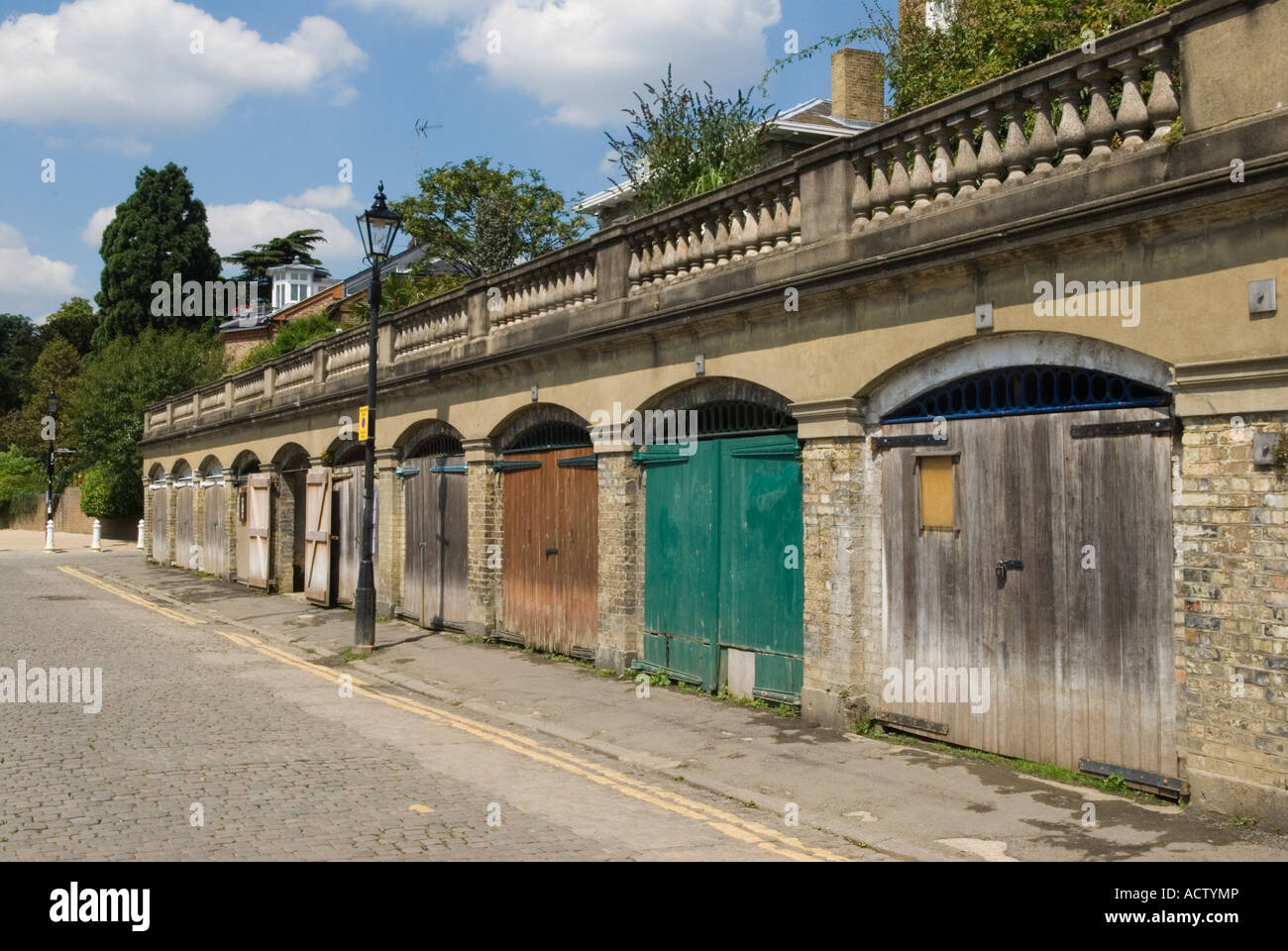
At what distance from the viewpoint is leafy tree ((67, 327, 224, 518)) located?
138 ft

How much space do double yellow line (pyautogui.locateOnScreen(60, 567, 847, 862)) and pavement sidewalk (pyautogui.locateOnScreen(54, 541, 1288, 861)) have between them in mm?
308

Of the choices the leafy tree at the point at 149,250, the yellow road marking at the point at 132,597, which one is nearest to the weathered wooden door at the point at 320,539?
the yellow road marking at the point at 132,597

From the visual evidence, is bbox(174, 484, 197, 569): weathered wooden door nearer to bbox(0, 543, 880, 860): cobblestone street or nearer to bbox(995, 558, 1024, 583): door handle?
bbox(0, 543, 880, 860): cobblestone street

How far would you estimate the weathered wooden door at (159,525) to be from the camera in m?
32.8

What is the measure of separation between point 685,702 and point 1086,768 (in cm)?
424

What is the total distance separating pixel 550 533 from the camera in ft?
45.5

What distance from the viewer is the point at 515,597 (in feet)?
48.0

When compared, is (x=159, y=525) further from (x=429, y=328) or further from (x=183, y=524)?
(x=429, y=328)

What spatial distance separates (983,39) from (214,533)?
863 inches

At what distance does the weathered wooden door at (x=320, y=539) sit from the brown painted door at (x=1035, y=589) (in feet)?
43.4

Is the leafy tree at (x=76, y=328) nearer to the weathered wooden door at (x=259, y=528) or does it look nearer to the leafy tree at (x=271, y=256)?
the leafy tree at (x=271, y=256)

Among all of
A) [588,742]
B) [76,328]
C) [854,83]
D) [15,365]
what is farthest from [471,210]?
[15,365]
